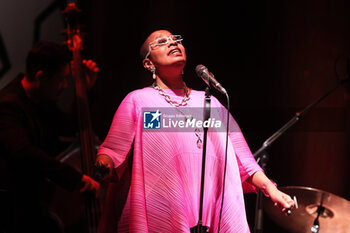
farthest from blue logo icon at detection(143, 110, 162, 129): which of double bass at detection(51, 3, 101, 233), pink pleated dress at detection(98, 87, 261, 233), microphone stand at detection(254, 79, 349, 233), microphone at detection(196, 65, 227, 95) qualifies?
microphone stand at detection(254, 79, 349, 233)

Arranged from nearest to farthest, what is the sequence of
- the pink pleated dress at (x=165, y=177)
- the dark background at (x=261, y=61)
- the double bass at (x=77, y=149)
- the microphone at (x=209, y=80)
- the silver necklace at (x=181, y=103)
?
the microphone at (x=209, y=80) → the pink pleated dress at (x=165, y=177) → the silver necklace at (x=181, y=103) → the double bass at (x=77, y=149) → the dark background at (x=261, y=61)

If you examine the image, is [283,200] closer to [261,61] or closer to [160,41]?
[160,41]

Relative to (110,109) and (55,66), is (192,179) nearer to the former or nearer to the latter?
(110,109)

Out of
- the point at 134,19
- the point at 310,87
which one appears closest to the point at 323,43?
the point at 310,87

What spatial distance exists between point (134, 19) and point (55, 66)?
54cm

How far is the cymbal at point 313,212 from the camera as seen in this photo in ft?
6.36

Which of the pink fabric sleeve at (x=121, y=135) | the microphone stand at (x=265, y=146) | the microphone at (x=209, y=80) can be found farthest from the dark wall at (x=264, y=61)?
the microphone at (x=209, y=80)

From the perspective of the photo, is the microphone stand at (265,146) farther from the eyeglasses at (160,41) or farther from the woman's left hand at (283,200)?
the eyeglasses at (160,41)

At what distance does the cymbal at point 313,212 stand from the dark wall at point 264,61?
0.43 meters

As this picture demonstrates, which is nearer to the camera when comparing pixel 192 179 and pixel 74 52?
pixel 192 179

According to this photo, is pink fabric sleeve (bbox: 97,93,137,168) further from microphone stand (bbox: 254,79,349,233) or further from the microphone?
microphone stand (bbox: 254,79,349,233)

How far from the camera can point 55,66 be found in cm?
187

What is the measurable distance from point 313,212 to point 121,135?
1.15 metres

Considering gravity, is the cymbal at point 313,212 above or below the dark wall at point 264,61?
below
